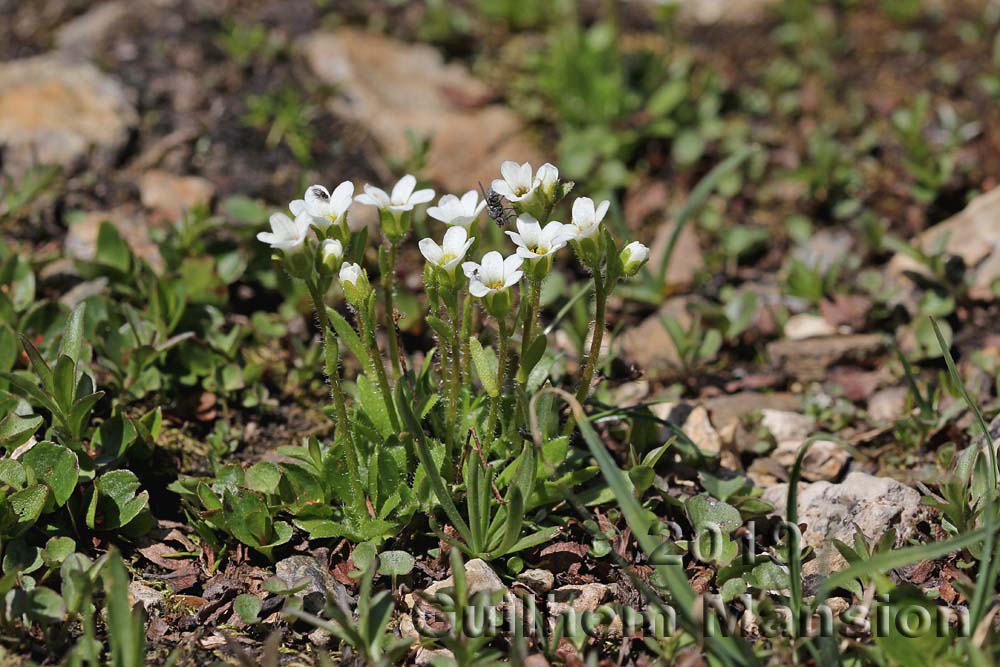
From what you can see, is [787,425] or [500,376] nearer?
[500,376]

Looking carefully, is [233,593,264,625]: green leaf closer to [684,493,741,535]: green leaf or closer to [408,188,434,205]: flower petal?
[408,188,434,205]: flower petal

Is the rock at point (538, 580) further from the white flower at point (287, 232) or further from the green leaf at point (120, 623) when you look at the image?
the white flower at point (287, 232)

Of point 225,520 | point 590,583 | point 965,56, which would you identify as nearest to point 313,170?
point 225,520

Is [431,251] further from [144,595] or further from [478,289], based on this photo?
[144,595]

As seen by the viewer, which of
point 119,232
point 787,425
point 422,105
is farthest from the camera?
point 422,105

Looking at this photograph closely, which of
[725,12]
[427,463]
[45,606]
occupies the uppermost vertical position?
[725,12]

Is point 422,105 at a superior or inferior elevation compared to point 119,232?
superior

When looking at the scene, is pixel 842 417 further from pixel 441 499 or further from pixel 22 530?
pixel 22 530

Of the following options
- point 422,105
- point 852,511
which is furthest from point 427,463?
point 422,105
